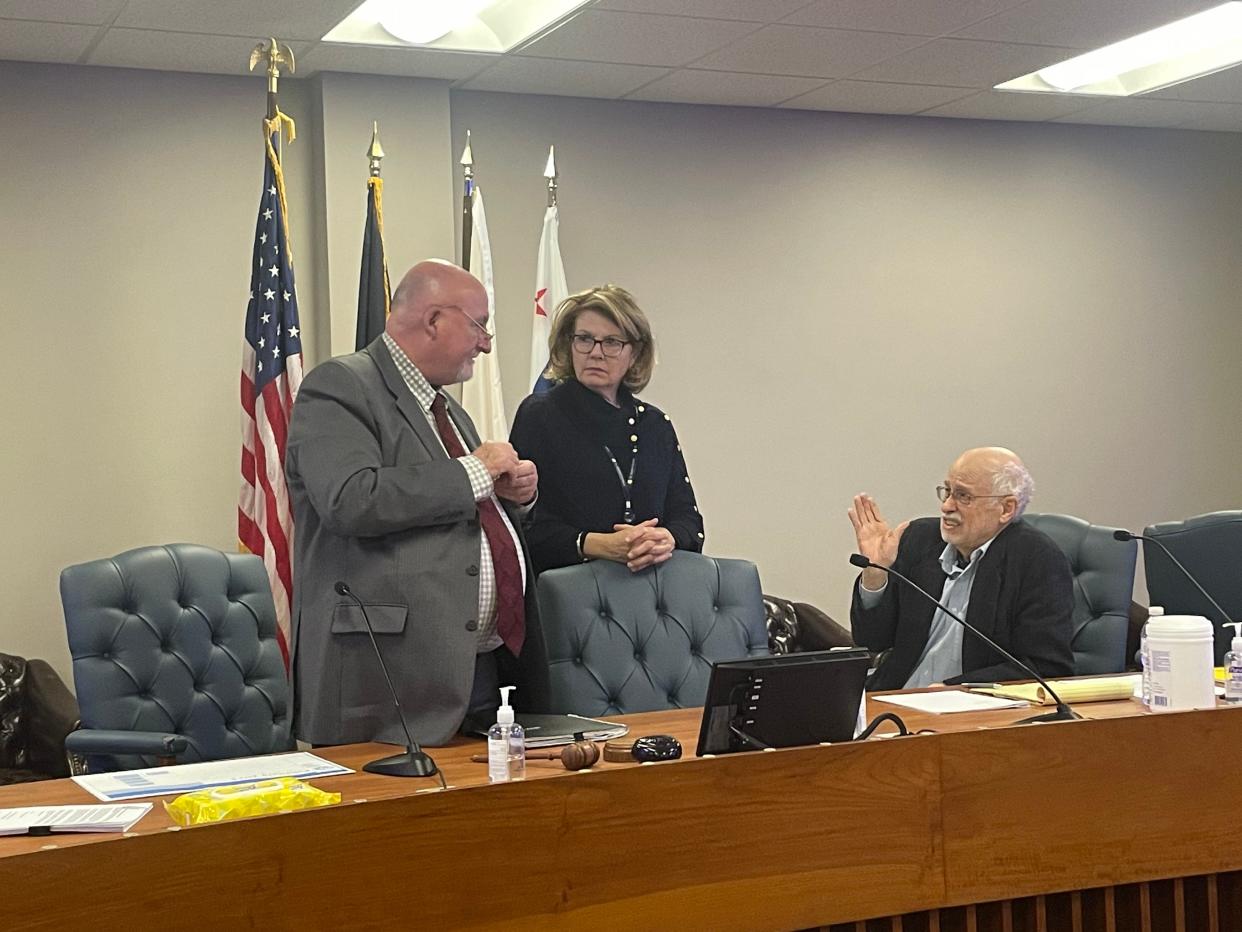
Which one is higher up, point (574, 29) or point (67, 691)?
point (574, 29)

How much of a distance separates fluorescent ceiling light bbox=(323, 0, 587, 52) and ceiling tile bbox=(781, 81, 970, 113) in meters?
1.42

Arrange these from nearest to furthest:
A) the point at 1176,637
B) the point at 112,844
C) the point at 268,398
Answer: the point at 112,844, the point at 1176,637, the point at 268,398

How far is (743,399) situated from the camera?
6383 millimetres

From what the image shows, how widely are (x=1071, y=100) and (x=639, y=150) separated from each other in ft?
6.14

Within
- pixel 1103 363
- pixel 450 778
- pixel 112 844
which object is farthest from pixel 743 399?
pixel 112 844

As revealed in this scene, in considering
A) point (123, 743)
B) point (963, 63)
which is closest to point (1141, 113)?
point (963, 63)

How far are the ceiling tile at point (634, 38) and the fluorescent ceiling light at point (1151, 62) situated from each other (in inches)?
59.5

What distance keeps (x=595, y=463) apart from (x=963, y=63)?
2863 mm

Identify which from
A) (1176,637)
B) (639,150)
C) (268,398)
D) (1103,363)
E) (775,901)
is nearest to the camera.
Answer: (775,901)

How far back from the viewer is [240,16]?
15.2 ft

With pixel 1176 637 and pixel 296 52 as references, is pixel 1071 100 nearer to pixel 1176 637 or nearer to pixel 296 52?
pixel 296 52

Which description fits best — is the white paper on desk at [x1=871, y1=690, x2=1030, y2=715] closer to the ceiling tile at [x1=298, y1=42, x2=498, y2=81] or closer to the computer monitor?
the computer monitor

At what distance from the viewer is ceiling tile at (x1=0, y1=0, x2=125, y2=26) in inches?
176

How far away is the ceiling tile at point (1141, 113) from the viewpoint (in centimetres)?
656
